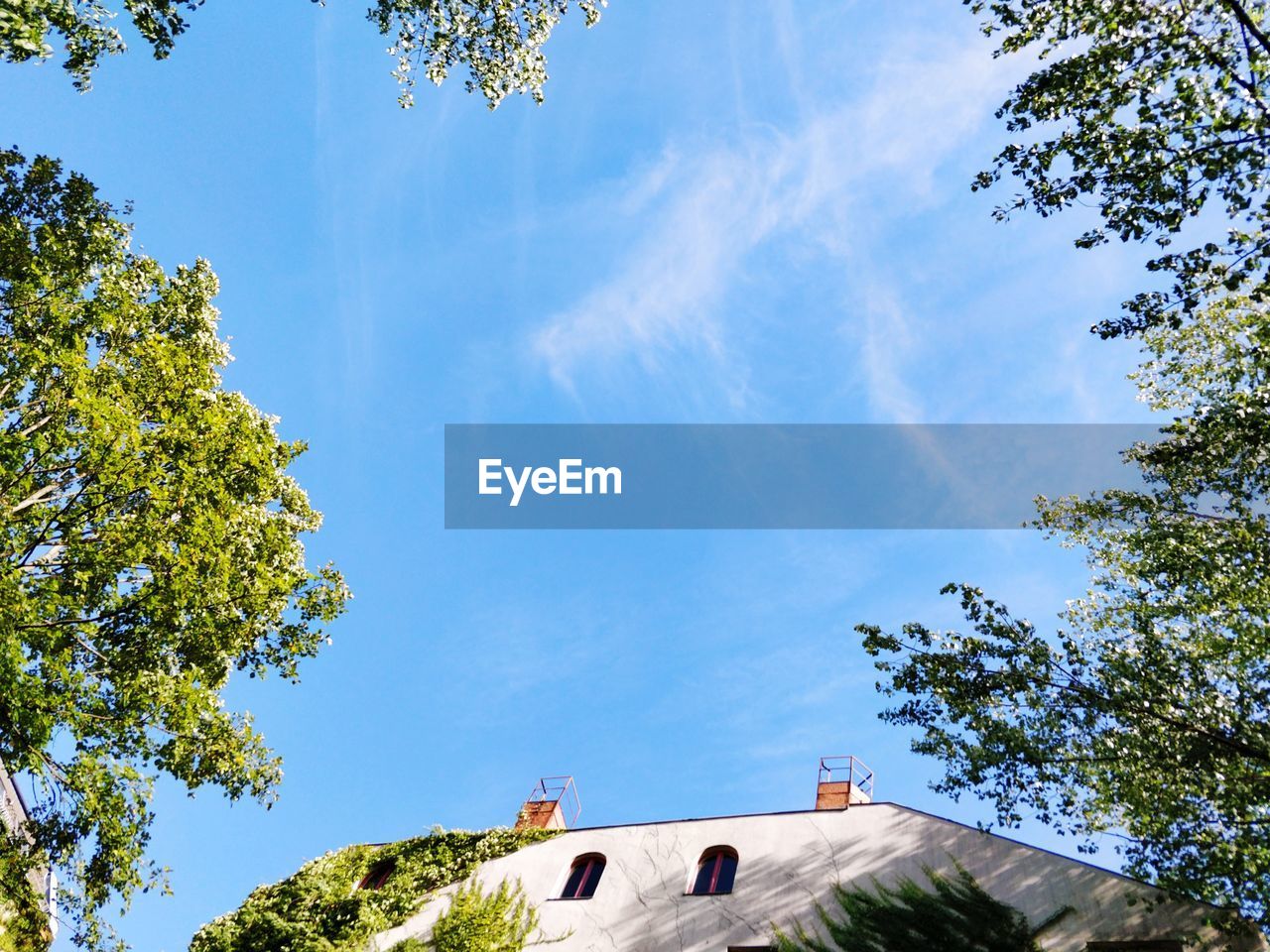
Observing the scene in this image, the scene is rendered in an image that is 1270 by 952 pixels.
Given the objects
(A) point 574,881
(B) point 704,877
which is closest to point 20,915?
(A) point 574,881

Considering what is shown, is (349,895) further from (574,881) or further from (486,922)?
(574,881)

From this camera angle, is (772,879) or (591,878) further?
(591,878)

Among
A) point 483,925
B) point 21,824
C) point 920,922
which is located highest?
point 21,824

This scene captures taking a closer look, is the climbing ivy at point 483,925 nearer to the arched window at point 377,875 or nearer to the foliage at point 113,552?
the arched window at point 377,875

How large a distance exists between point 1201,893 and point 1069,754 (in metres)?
2.30

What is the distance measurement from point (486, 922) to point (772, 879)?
6.14 m

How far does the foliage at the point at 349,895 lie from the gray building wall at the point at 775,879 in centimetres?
37

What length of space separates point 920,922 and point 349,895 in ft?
39.8

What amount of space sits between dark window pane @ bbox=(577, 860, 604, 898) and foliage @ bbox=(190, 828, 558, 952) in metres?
1.50

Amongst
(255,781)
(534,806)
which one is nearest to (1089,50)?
(255,781)

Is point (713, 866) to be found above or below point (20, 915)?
above

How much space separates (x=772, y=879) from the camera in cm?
1490

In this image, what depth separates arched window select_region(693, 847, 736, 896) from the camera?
15273 millimetres

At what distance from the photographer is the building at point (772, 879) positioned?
11984 mm
